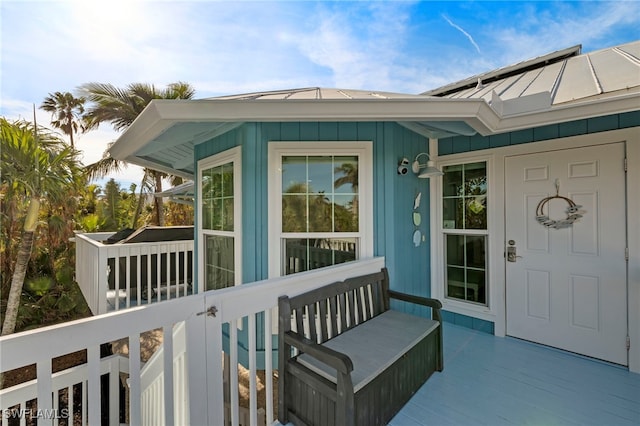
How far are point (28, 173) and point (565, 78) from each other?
861 centimetres

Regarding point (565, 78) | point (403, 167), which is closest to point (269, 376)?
point (403, 167)

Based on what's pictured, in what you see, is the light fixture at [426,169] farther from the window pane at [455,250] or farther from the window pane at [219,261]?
the window pane at [219,261]

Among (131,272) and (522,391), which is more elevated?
(131,272)

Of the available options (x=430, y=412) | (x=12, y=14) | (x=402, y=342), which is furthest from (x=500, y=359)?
(x=12, y=14)

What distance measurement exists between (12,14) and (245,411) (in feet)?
14.0

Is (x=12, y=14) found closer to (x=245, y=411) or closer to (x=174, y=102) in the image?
(x=174, y=102)

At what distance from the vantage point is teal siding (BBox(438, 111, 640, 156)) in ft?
8.66

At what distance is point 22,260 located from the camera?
18.7 ft

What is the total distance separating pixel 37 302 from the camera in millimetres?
7418

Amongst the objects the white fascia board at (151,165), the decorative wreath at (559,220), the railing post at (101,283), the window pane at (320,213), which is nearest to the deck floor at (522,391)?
the decorative wreath at (559,220)

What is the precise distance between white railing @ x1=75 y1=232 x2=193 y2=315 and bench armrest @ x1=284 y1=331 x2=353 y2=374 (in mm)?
3003

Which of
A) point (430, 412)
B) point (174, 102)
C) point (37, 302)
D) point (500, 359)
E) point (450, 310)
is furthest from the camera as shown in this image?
point (37, 302)

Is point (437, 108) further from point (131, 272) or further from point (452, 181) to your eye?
point (131, 272)

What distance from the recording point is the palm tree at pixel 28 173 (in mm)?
5293
